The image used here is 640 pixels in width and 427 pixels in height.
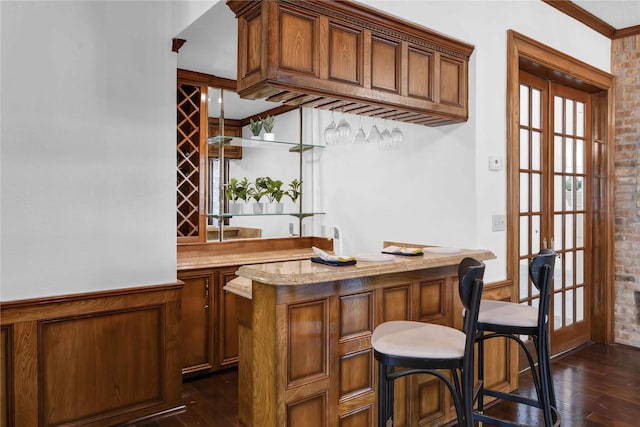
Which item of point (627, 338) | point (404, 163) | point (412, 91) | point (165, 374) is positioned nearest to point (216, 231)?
point (165, 374)

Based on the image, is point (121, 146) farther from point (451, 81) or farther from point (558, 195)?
point (558, 195)

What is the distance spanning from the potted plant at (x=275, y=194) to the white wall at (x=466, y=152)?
3.68ft

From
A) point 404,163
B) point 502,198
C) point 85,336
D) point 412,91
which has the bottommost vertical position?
point 85,336

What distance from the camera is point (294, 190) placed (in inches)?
187

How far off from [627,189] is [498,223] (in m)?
2.02

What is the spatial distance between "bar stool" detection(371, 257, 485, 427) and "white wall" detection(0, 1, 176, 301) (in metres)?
1.67

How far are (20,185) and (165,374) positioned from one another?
142cm

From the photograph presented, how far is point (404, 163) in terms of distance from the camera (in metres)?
3.40

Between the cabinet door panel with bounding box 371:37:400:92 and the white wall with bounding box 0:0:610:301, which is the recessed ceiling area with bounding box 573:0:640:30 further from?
the cabinet door panel with bounding box 371:37:400:92

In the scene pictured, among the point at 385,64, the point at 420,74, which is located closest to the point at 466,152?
the point at 420,74

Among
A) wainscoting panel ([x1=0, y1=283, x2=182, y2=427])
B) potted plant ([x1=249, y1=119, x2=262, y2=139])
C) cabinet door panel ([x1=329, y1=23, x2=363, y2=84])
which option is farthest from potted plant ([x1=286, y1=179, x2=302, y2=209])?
cabinet door panel ([x1=329, y1=23, x2=363, y2=84])

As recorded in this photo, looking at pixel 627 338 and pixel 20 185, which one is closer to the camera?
pixel 20 185

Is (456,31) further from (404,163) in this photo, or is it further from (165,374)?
(165,374)

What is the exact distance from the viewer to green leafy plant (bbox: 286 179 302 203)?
471cm
